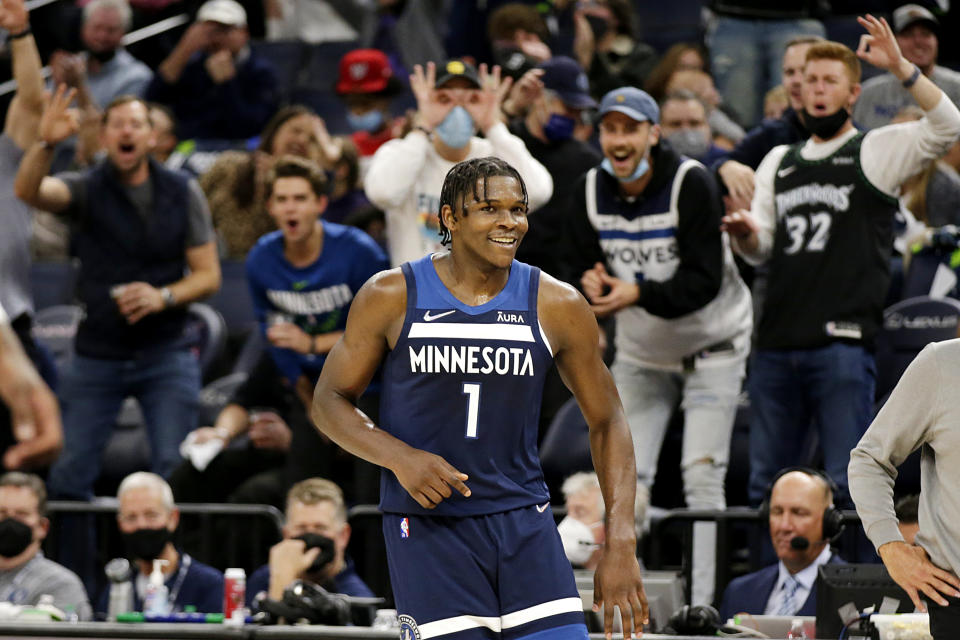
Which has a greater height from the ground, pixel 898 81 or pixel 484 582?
pixel 898 81

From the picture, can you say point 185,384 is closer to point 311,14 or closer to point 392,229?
point 392,229

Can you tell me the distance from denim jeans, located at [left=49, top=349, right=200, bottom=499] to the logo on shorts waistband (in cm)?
374

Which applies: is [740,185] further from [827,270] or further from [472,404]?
[472,404]

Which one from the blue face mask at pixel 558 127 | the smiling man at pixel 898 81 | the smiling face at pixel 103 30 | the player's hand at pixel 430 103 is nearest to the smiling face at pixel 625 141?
the player's hand at pixel 430 103

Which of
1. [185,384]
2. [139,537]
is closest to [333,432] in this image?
[139,537]

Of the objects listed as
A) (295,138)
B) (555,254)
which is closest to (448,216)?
(555,254)

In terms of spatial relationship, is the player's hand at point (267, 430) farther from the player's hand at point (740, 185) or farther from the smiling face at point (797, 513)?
the smiling face at point (797, 513)

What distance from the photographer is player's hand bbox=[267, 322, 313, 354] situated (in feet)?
24.7

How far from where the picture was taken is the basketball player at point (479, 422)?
4160 mm

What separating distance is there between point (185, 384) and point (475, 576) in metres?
3.88

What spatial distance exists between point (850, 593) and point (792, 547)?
3.19 feet

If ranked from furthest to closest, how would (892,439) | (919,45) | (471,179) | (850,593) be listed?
(919,45), (850,593), (892,439), (471,179)

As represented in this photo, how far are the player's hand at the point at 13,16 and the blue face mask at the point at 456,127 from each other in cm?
194

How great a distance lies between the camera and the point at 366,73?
34.0 ft
